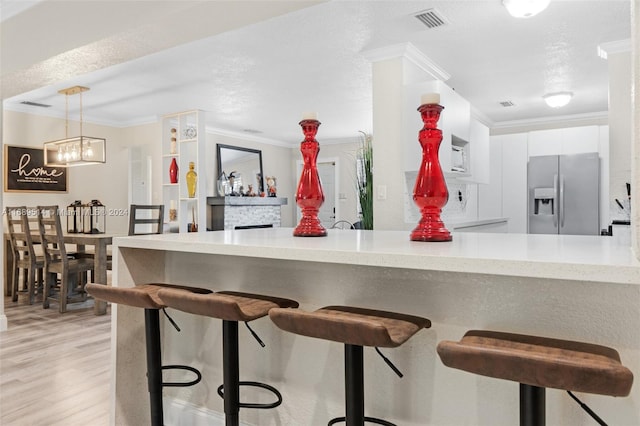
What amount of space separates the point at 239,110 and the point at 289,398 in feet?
16.0

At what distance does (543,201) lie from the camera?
5492mm

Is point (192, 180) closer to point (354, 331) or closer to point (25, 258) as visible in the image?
point (25, 258)

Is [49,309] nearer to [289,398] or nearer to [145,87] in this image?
[145,87]

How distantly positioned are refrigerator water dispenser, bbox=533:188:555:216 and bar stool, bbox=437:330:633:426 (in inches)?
189

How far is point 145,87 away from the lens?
16.1 feet

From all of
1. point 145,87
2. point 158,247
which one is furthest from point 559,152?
point 158,247

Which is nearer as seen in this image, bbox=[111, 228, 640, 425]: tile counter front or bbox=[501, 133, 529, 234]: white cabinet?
bbox=[111, 228, 640, 425]: tile counter front

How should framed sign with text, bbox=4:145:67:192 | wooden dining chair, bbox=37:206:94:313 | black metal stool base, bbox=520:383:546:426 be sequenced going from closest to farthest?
black metal stool base, bbox=520:383:546:426
wooden dining chair, bbox=37:206:94:313
framed sign with text, bbox=4:145:67:192

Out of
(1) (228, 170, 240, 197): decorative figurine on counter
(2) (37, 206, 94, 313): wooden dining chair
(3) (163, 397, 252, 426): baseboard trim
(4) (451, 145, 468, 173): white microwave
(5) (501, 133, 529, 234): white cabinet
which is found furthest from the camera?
(1) (228, 170, 240, 197): decorative figurine on counter

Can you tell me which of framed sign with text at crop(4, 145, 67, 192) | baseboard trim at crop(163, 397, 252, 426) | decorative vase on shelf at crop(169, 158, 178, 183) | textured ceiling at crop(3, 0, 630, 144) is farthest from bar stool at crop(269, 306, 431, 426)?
framed sign with text at crop(4, 145, 67, 192)

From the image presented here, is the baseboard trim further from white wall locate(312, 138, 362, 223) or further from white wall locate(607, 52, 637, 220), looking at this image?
white wall locate(312, 138, 362, 223)

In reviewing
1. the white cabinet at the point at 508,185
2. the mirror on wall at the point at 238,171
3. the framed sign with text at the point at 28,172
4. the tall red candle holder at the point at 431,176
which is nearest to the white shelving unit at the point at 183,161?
the mirror on wall at the point at 238,171

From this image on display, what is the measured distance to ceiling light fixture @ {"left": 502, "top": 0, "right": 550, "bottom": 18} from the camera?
262 cm

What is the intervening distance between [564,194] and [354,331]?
5044mm
